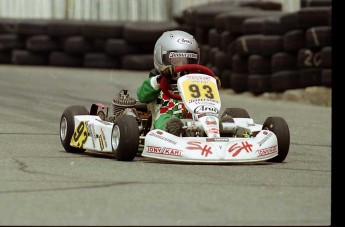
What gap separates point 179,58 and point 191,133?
100 cm

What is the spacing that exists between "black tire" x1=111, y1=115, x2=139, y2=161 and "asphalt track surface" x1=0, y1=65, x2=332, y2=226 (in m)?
0.08

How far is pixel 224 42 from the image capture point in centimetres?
1700

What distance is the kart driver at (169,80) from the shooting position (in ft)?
30.4

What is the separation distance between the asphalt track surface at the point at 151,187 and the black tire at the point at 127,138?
8 cm

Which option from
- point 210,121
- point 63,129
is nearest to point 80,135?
point 63,129

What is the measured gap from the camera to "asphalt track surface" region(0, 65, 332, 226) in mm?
6262

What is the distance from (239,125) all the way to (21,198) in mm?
2989

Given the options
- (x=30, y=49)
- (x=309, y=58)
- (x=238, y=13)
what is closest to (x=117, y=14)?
(x=30, y=49)

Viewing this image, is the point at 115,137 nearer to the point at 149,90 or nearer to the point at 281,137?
the point at 149,90

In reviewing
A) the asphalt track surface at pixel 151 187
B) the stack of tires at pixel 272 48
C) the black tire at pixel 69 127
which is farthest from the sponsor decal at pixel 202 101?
the stack of tires at pixel 272 48

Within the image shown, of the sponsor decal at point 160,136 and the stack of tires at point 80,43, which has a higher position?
the sponsor decal at point 160,136

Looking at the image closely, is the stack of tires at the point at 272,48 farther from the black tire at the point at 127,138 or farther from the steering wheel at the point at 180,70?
the black tire at the point at 127,138

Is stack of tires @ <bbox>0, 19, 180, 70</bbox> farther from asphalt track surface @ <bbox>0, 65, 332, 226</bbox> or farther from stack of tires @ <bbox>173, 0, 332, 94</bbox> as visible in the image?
asphalt track surface @ <bbox>0, 65, 332, 226</bbox>

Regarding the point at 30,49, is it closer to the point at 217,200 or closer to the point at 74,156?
the point at 74,156
